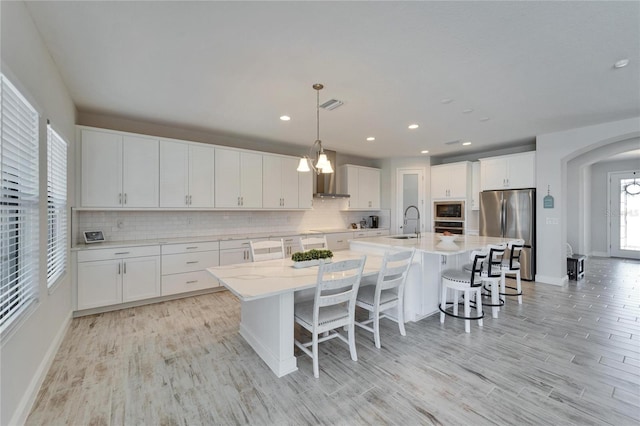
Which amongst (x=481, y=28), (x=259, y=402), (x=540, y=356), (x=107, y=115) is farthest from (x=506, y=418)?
(x=107, y=115)

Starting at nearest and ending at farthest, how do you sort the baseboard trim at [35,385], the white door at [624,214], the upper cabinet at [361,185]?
the baseboard trim at [35,385]
the upper cabinet at [361,185]
the white door at [624,214]

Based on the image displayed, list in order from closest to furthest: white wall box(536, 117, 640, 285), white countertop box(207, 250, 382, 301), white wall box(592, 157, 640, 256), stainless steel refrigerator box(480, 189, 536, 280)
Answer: white countertop box(207, 250, 382, 301), white wall box(536, 117, 640, 285), stainless steel refrigerator box(480, 189, 536, 280), white wall box(592, 157, 640, 256)

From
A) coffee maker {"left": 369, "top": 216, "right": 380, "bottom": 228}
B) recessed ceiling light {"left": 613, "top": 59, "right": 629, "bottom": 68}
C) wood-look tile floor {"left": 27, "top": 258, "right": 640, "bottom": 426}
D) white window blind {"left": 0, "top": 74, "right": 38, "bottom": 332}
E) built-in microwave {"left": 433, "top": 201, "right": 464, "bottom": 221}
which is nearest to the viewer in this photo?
white window blind {"left": 0, "top": 74, "right": 38, "bottom": 332}

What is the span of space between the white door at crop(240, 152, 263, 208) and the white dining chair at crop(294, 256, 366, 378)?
9.30ft

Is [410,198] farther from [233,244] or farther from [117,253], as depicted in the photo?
[117,253]

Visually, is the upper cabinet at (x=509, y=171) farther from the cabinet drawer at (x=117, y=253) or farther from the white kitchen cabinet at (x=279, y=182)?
the cabinet drawer at (x=117, y=253)

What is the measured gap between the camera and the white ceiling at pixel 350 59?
75.0 inches

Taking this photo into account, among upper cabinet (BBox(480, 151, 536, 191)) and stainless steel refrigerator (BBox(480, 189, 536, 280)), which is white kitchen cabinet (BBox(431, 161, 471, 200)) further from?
stainless steel refrigerator (BBox(480, 189, 536, 280))

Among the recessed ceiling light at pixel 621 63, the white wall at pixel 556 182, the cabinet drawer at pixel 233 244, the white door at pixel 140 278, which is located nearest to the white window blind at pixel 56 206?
the white door at pixel 140 278

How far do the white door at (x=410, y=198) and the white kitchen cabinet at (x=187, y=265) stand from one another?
4.39 meters

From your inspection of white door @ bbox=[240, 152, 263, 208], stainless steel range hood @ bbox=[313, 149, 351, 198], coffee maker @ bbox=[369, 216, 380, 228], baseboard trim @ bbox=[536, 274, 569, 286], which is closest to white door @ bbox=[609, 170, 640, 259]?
baseboard trim @ bbox=[536, 274, 569, 286]

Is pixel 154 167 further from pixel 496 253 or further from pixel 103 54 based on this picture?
pixel 496 253

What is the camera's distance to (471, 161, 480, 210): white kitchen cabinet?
6.18m

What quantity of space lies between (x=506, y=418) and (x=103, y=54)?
4107 mm
